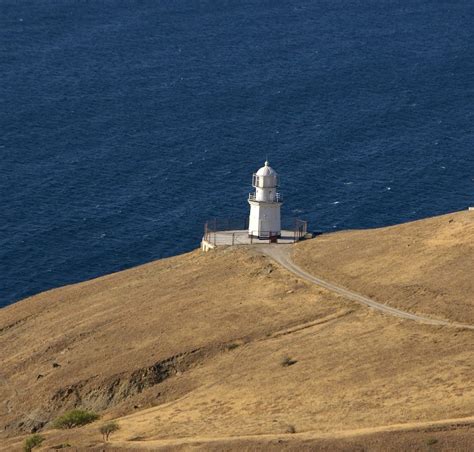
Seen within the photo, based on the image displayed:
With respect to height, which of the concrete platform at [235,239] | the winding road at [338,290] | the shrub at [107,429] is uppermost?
the winding road at [338,290]

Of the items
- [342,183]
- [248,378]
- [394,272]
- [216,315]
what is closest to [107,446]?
[248,378]

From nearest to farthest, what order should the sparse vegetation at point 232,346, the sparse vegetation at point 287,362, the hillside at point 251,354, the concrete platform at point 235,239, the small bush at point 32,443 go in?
the hillside at point 251,354 → the small bush at point 32,443 → the sparse vegetation at point 287,362 → the sparse vegetation at point 232,346 → the concrete platform at point 235,239

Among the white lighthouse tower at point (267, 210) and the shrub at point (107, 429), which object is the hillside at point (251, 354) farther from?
the white lighthouse tower at point (267, 210)

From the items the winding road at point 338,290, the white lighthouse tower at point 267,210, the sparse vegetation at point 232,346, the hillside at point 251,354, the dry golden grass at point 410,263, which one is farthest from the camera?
the white lighthouse tower at point 267,210

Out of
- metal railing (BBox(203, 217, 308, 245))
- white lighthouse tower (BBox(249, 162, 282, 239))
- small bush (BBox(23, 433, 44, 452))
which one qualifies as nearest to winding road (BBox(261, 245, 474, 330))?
metal railing (BBox(203, 217, 308, 245))

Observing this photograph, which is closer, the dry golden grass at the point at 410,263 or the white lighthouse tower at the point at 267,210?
the dry golden grass at the point at 410,263

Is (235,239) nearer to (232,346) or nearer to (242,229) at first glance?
(242,229)

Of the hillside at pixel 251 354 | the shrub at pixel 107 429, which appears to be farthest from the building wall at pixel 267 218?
the shrub at pixel 107 429
